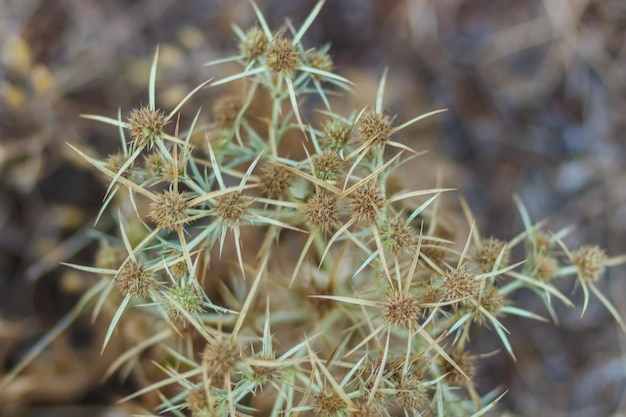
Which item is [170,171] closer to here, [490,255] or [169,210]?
[169,210]

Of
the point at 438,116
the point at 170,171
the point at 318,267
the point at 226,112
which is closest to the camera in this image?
the point at 170,171

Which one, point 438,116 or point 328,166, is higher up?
point 438,116

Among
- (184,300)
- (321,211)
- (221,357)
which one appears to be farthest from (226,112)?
(221,357)

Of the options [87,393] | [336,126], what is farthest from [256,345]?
[87,393]

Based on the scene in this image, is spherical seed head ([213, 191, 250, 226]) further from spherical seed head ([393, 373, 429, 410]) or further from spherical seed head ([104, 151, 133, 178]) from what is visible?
spherical seed head ([393, 373, 429, 410])

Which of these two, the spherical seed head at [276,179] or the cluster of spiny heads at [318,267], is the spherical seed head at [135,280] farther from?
the spherical seed head at [276,179]

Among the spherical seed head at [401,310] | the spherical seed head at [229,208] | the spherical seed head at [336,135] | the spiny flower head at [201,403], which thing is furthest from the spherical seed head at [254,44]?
the spiny flower head at [201,403]

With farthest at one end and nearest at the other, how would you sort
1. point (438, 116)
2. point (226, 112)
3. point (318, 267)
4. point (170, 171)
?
point (438, 116), point (226, 112), point (318, 267), point (170, 171)

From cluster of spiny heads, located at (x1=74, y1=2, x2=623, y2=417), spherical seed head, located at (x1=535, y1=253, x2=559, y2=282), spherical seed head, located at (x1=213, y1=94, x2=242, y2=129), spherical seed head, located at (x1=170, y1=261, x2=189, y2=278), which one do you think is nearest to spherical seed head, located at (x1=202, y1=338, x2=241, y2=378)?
cluster of spiny heads, located at (x1=74, y1=2, x2=623, y2=417)
